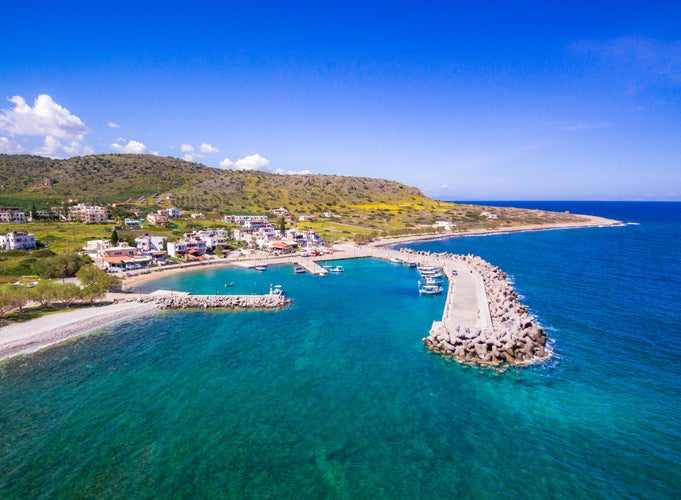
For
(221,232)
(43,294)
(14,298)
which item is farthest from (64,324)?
(221,232)

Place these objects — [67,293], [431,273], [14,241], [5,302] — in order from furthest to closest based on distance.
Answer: [14,241], [431,273], [67,293], [5,302]

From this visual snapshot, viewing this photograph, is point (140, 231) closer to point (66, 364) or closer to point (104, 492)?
point (66, 364)

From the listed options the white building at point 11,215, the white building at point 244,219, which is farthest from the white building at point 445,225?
the white building at point 11,215

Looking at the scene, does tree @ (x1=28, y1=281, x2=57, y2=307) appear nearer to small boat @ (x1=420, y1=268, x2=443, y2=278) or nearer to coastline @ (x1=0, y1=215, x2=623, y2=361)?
coastline @ (x1=0, y1=215, x2=623, y2=361)

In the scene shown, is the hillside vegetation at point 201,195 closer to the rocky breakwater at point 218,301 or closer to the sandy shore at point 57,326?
the rocky breakwater at point 218,301

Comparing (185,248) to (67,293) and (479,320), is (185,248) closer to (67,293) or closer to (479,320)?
(67,293)

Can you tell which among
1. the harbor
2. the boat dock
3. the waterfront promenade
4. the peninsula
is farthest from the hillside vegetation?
the harbor

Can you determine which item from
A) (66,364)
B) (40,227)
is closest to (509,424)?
(66,364)
